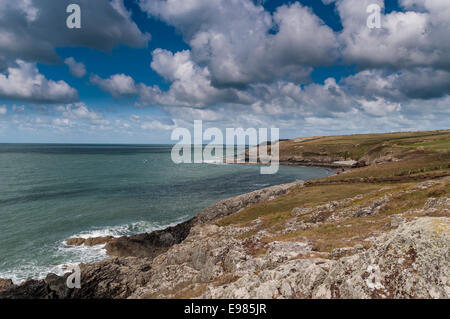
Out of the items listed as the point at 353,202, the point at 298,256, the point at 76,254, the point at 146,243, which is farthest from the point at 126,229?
the point at 353,202

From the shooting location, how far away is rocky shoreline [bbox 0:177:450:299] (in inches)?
407

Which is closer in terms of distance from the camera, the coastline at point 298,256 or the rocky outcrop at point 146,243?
the coastline at point 298,256

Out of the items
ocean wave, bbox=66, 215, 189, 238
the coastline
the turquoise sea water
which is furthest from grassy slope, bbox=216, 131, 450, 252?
the turquoise sea water

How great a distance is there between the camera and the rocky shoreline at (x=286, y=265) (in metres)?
10.3

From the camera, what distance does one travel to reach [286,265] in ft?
49.4

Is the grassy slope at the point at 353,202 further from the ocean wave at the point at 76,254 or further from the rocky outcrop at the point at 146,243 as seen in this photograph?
the ocean wave at the point at 76,254

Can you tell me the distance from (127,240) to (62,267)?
10863 millimetres

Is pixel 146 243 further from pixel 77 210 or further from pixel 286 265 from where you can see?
pixel 286 265

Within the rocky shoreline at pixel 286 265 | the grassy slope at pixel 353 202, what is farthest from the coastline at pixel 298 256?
the grassy slope at pixel 353 202

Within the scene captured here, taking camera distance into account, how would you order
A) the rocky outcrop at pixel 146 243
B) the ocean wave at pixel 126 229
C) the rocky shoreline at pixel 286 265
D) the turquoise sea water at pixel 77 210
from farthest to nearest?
the ocean wave at pixel 126 229 → the rocky outcrop at pixel 146 243 → the turquoise sea water at pixel 77 210 → the rocky shoreline at pixel 286 265

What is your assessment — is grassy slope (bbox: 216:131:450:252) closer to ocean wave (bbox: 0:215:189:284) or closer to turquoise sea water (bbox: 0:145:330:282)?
ocean wave (bbox: 0:215:189:284)

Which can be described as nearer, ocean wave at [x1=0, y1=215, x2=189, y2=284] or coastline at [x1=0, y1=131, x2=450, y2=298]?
coastline at [x1=0, y1=131, x2=450, y2=298]
